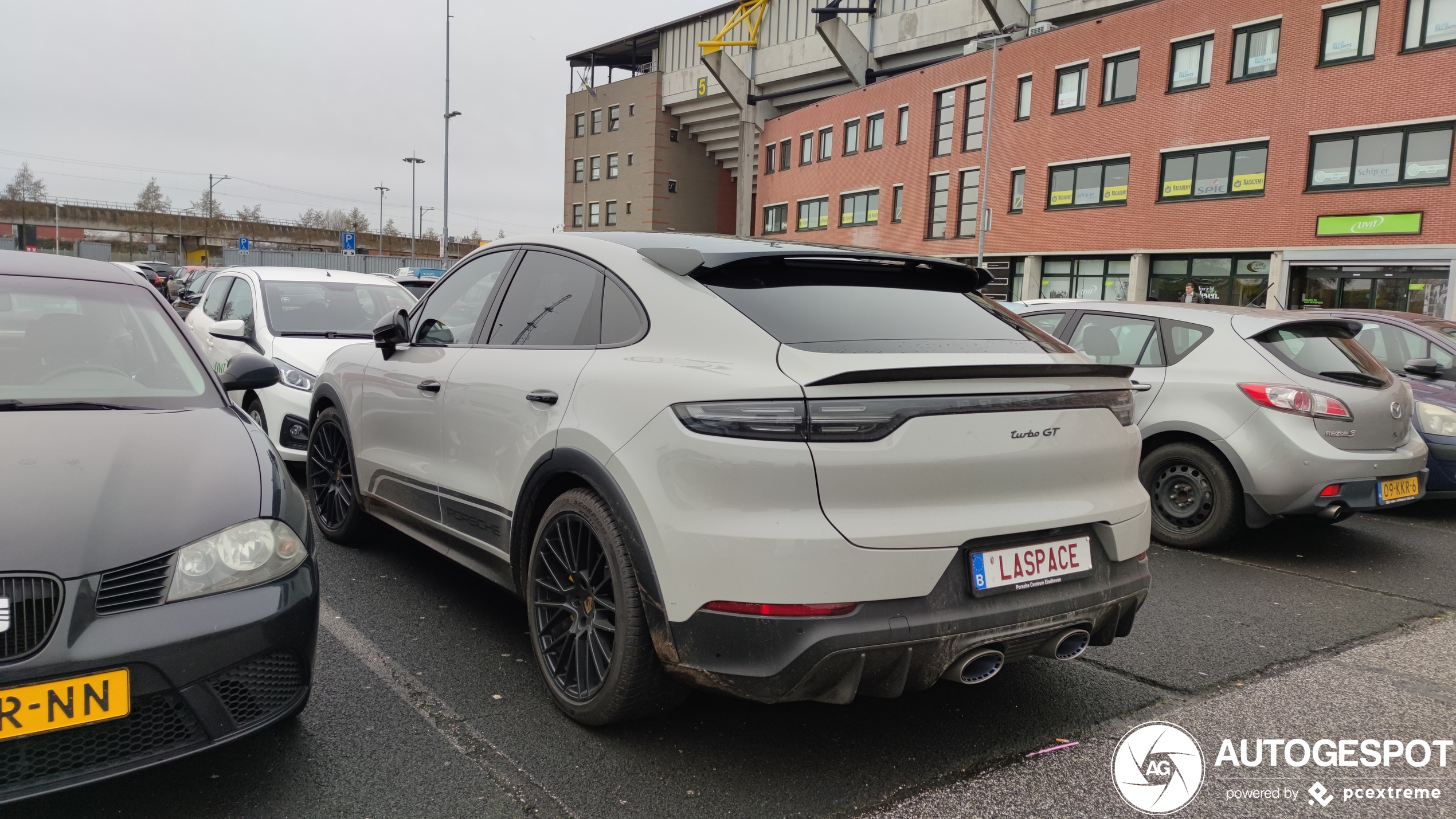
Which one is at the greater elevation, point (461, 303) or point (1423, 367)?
point (461, 303)

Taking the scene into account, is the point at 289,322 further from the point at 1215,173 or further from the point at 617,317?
the point at 1215,173

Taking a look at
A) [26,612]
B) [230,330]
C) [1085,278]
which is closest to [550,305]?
[26,612]

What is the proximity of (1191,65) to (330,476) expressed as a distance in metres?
28.7

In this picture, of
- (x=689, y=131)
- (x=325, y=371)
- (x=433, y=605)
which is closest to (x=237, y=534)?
(x=433, y=605)

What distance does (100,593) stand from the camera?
2305 mm

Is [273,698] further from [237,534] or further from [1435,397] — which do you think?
[1435,397]

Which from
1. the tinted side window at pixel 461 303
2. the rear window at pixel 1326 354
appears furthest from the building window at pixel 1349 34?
the tinted side window at pixel 461 303

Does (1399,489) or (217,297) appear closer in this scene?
(1399,489)

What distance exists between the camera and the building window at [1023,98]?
32.0 metres

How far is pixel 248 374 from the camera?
147 inches

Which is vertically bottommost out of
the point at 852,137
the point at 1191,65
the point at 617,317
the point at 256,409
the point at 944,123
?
the point at 256,409

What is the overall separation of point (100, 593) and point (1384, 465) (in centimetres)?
622

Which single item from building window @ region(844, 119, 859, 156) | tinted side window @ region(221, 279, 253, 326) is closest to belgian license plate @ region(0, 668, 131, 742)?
tinted side window @ region(221, 279, 253, 326)

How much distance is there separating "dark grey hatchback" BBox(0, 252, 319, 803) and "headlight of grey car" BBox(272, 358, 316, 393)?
345cm
